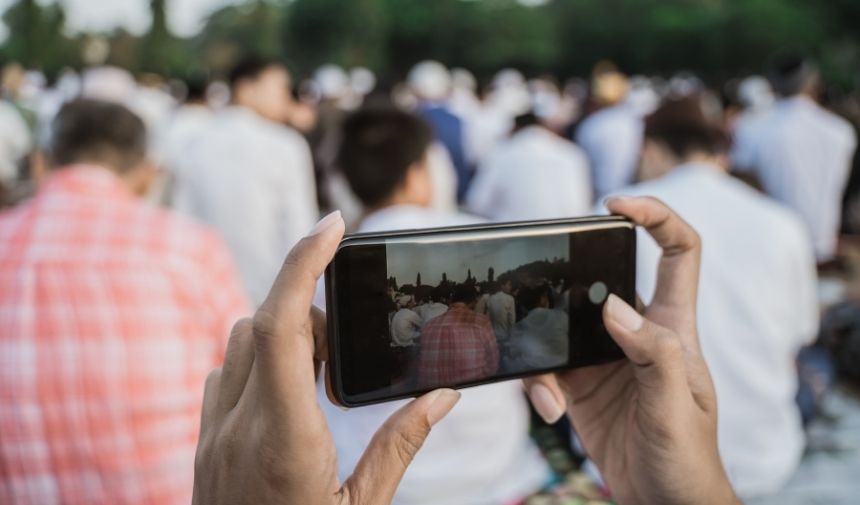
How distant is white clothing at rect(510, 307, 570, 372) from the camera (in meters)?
1.01

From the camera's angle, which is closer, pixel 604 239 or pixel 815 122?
pixel 604 239

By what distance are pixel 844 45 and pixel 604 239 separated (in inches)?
1076

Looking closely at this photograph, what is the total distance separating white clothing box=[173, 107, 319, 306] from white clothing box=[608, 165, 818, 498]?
175 centimetres

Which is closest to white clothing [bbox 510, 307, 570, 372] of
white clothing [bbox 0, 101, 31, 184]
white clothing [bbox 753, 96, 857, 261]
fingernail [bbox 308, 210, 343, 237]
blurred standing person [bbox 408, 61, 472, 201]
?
fingernail [bbox 308, 210, 343, 237]

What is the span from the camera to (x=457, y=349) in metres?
0.96

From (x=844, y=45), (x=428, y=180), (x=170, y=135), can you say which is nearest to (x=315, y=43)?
(x=844, y=45)

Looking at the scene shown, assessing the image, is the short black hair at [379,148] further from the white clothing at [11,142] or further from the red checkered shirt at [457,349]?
the white clothing at [11,142]

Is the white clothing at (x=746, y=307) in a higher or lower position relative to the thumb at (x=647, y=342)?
lower

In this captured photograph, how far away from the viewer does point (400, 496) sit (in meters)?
2.04

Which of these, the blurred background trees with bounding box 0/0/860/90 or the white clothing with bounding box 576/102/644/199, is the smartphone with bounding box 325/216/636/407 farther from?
the blurred background trees with bounding box 0/0/860/90

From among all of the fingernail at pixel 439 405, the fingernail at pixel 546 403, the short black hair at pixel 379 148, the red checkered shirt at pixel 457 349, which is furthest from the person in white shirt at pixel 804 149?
the fingernail at pixel 439 405

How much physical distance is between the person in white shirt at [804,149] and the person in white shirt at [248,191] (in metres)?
3.42

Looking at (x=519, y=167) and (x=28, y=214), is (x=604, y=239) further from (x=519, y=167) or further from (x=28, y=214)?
(x=519, y=167)

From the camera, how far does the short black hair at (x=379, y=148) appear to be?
8.31ft
